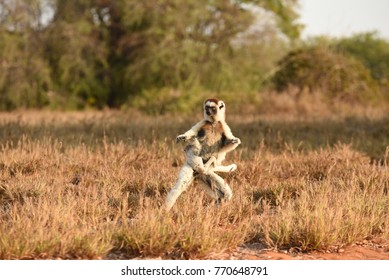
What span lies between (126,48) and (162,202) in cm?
2126

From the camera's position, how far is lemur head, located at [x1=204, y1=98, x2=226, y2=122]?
6625 millimetres

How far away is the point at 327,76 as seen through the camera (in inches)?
931

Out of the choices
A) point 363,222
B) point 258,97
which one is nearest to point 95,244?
point 363,222

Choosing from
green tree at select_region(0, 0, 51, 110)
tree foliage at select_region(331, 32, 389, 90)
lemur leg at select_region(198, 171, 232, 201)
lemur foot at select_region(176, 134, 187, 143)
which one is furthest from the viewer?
tree foliage at select_region(331, 32, 389, 90)

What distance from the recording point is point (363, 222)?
6684 millimetres

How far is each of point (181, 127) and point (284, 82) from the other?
942cm

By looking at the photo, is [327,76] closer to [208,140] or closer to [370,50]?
[208,140]

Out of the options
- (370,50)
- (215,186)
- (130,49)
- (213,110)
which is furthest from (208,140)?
(370,50)

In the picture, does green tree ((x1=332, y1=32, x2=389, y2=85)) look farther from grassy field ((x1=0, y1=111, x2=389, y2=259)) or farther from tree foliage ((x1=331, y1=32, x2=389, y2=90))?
grassy field ((x1=0, y1=111, x2=389, y2=259))

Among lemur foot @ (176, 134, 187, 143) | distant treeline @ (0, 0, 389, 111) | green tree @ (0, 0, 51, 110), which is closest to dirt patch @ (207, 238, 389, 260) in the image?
lemur foot @ (176, 134, 187, 143)

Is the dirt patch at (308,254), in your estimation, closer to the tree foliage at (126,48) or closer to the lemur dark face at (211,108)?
the lemur dark face at (211,108)

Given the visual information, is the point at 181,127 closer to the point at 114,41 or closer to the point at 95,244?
the point at 95,244

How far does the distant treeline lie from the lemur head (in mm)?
19130
